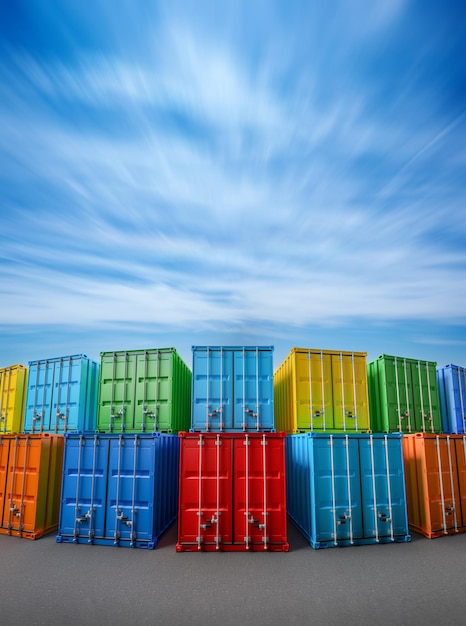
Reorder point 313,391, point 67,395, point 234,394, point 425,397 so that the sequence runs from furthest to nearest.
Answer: point 425,397
point 67,395
point 313,391
point 234,394

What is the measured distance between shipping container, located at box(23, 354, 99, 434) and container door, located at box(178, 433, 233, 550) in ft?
18.0

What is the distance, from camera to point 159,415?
13445 mm

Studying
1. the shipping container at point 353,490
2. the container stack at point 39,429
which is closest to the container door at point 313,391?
the shipping container at point 353,490

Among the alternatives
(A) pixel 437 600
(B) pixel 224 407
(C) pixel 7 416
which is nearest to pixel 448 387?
(B) pixel 224 407

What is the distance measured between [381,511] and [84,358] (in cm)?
1035

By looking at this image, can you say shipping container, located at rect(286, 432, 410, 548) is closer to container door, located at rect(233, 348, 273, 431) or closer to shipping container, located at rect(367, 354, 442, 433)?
container door, located at rect(233, 348, 273, 431)

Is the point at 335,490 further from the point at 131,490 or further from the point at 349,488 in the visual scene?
the point at 131,490

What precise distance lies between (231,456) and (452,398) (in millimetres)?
9844

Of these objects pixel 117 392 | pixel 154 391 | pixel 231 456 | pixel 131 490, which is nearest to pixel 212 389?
pixel 154 391

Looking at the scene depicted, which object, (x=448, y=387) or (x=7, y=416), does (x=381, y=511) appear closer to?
(x=448, y=387)

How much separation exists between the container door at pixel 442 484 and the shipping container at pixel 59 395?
35.5ft

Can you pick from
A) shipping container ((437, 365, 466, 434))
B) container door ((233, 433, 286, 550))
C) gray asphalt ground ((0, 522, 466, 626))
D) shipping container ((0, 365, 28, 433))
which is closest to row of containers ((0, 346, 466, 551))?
container door ((233, 433, 286, 550))

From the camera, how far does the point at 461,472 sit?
12.2m

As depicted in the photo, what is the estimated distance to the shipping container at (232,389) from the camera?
12375 mm
